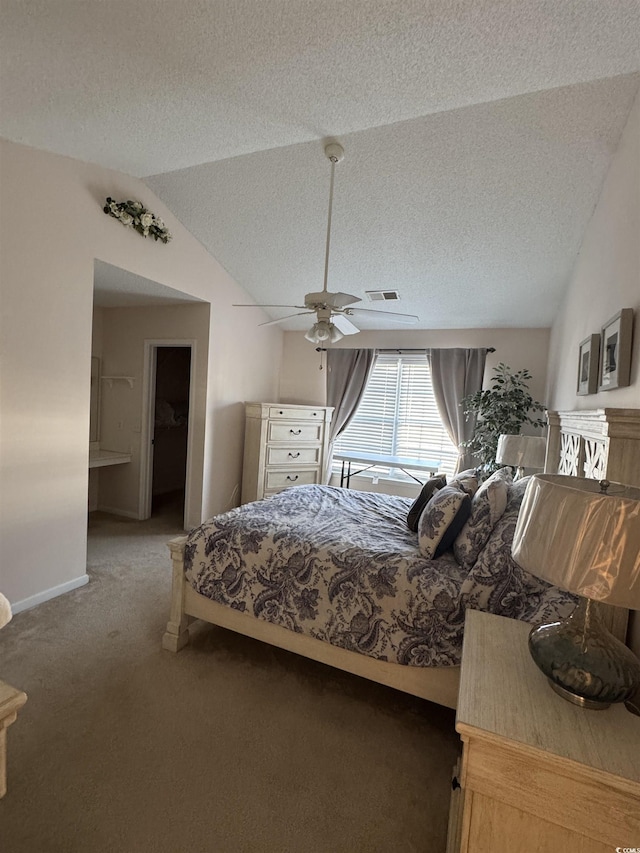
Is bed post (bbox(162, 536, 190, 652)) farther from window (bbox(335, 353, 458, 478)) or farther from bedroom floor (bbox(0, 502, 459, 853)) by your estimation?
window (bbox(335, 353, 458, 478))

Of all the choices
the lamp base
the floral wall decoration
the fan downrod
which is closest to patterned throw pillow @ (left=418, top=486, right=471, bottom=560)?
the lamp base

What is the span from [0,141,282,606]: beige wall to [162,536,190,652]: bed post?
1133mm

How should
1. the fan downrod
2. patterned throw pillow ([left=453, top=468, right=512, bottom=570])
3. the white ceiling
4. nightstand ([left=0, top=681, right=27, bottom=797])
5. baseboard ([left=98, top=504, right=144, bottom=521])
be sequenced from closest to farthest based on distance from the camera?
nightstand ([left=0, top=681, right=27, bottom=797]) < the white ceiling < patterned throw pillow ([left=453, top=468, right=512, bottom=570]) < the fan downrod < baseboard ([left=98, top=504, right=144, bottom=521])

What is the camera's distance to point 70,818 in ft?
4.87

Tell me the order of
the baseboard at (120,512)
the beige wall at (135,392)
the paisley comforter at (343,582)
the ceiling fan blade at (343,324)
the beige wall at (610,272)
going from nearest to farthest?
the beige wall at (610,272) → the paisley comforter at (343,582) → the ceiling fan blade at (343,324) → the beige wall at (135,392) → the baseboard at (120,512)

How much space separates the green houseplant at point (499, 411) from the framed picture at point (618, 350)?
217 centimetres

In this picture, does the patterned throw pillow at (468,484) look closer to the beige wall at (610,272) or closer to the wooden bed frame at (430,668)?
the wooden bed frame at (430,668)

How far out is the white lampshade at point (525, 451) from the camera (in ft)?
10.3

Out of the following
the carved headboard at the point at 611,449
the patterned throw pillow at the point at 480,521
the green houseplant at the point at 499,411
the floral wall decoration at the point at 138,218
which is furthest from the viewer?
the green houseplant at the point at 499,411

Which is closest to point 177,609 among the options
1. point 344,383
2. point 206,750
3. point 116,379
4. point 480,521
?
point 206,750

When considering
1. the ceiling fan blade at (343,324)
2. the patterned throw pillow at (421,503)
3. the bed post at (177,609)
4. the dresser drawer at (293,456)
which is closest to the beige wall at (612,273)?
the patterned throw pillow at (421,503)

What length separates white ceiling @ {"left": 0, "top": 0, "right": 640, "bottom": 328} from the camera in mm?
1652

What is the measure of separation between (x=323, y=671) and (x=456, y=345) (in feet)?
12.3

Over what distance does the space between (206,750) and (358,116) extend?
127 inches
